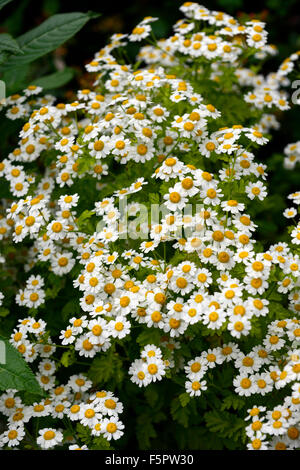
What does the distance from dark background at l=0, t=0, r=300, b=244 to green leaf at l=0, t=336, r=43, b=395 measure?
2.87m

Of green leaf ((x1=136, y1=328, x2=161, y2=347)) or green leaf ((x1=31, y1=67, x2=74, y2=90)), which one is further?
green leaf ((x1=31, y1=67, x2=74, y2=90))

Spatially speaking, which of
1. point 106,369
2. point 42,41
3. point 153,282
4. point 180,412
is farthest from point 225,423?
point 42,41

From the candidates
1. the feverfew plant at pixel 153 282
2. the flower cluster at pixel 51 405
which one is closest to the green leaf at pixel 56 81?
the feverfew plant at pixel 153 282

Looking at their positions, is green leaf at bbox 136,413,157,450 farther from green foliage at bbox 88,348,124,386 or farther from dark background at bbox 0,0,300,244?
dark background at bbox 0,0,300,244

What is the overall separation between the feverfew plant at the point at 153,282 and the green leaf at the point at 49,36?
303mm

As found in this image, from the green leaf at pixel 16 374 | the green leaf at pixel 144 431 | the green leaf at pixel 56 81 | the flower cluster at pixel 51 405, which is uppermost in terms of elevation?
the green leaf at pixel 56 81

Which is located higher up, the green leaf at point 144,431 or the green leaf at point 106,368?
the green leaf at point 106,368

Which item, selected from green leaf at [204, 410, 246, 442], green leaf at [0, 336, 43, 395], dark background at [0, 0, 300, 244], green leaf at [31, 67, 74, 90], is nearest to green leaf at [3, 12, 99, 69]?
green leaf at [31, 67, 74, 90]

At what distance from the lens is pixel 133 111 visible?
260 cm

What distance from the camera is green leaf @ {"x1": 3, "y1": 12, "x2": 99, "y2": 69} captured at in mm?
3078

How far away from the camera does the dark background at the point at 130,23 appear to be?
4656 mm

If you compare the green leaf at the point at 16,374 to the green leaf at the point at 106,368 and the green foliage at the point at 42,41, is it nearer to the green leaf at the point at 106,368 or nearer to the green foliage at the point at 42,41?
the green leaf at the point at 106,368
